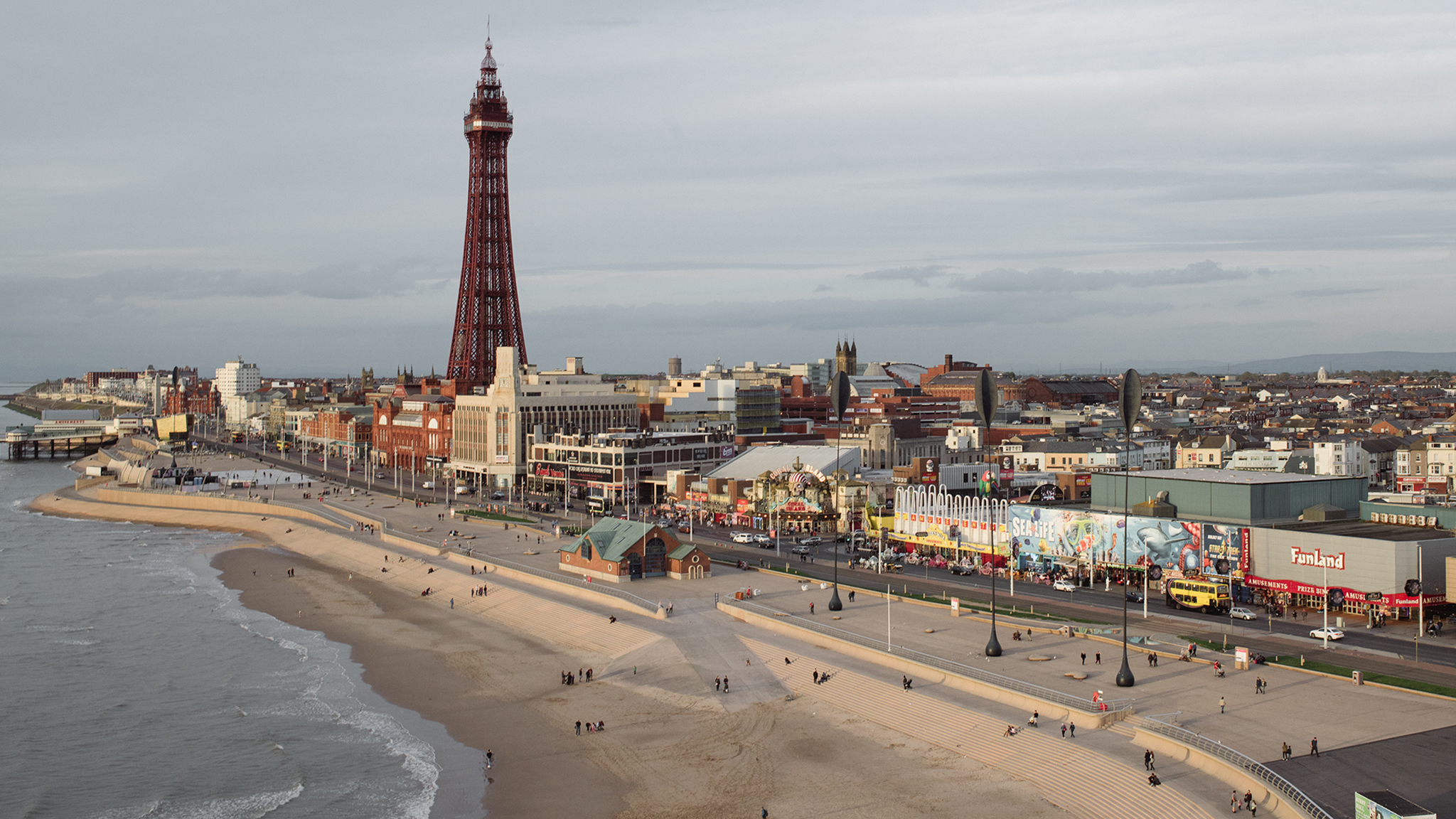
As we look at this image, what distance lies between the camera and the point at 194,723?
4372 cm

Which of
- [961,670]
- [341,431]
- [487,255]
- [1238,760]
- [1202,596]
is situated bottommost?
[1238,760]

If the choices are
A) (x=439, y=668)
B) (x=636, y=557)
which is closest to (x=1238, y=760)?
(x=439, y=668)

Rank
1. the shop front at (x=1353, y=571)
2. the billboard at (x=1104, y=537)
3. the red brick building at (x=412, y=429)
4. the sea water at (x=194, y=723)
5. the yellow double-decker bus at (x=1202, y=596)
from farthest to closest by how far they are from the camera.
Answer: the red brick building at (x=412, y=429)
the billboard at (x=1104, y=537)
the yellow double-decker bus at (x=1202, y=596)
the shop front at (x=1353, y=571)
the sea water at (x=194, y=723)

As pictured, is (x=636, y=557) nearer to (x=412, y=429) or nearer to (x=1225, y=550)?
(x=1225, y=550)

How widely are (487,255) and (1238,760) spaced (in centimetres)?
12762

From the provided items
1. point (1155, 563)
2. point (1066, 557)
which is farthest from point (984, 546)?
point (1155, 563)

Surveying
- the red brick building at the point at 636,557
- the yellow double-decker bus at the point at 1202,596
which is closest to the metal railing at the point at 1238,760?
the yellow double-decker bus at the point at 1202,596

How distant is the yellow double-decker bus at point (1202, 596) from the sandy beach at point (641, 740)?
66.6ft

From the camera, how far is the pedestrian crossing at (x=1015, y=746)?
3169 centimetres

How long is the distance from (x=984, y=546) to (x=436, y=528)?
1674 inches

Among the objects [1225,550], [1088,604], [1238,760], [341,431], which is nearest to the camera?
[1238,760]

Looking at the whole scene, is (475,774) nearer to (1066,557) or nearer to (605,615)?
(605,615)

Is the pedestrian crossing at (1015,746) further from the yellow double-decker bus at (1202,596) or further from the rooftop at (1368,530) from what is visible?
the rooftop at (1368,530)

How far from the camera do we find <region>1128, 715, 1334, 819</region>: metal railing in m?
29.3
